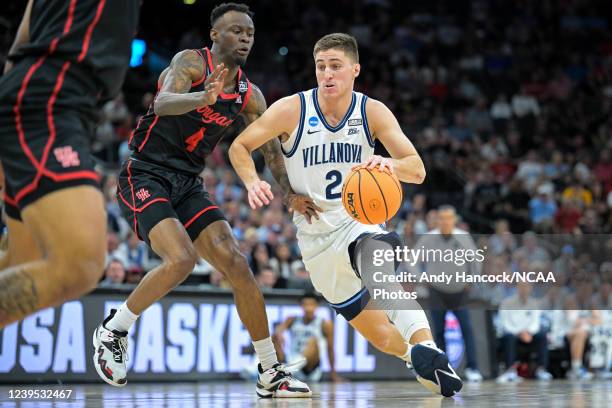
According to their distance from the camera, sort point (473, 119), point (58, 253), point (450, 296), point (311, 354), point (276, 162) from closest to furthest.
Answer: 1. point (58, 253)
2. point (276, 162)
3. point (311, 354)
4. point (450, 296)
5. point (473, 119)

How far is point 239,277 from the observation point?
6.11 m

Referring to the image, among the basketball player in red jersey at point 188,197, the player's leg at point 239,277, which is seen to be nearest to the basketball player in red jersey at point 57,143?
the basketball player in red jersey at point 188,197

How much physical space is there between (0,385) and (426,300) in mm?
4702

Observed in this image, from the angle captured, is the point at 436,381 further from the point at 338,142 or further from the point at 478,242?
the point at 478,242

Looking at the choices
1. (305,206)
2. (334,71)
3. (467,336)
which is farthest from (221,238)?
(467,336)

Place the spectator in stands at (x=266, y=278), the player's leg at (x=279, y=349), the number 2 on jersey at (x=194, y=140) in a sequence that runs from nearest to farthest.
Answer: the number 2 on jersey at (x=194, y=140), the player's leg at (x=279, y=349), the spectator in stands at (x=266, y=278)

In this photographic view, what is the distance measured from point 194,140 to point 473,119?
13394 mm

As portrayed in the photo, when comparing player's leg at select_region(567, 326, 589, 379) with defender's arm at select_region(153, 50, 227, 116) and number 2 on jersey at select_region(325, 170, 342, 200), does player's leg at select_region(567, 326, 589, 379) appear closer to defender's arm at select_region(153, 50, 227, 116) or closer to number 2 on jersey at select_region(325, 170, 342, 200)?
number 2 on jersey at select_region(325, 170, 342, 200)

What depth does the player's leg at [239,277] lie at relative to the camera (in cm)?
611

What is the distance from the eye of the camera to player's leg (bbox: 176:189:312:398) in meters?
6.11

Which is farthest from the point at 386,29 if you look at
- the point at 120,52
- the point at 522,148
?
the point at 120,52

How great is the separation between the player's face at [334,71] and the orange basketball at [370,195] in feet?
2.38

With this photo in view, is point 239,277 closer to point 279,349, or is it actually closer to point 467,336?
point 279,349

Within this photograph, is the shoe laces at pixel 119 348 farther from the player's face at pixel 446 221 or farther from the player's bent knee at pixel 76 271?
the player's face at pixel 446 221
